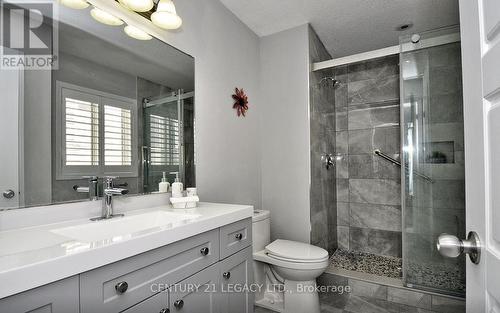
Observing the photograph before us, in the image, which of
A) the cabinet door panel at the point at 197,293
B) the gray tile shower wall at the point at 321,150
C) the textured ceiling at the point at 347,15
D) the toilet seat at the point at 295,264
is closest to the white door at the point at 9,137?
the cabinet door panel at the point at 197,293

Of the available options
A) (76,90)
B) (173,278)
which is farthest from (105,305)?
(76,90)

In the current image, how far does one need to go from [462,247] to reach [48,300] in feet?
3.23

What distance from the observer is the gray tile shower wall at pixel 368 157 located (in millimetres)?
2705

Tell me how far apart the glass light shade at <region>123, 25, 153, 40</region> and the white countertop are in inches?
38.8

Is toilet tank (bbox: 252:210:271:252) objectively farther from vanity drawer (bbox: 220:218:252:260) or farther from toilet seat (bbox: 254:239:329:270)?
vanity drawer (bbox: 220:218:252:260)

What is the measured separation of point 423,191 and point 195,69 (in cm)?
194

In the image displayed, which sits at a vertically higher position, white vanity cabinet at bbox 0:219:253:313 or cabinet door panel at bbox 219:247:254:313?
white vanity cabinet at bbox 0:219:253:313

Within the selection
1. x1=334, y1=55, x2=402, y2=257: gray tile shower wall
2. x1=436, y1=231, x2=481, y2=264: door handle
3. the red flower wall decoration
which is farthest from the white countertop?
x1=334, y1=55, x2=402, y2=257: gray tile shower wall

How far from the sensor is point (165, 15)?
1364 millimetres

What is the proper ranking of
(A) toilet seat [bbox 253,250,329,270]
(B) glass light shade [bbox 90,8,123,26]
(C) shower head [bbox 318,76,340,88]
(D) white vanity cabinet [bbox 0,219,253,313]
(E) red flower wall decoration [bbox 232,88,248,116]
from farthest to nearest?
(C) shower head [bbox 318,76,340,88], (E) red flower wall decoration [bbox 232,88,248,116], (A) toilet seat [bbox 253,250,329,270], (B) glass light shade [bbox 90,8,123,26], (D) white vanity cabinet [bbox 0,219,253,313]

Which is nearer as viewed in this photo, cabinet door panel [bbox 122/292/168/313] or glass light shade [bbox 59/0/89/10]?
cabinet door panel [bbox 122/292/168/313]

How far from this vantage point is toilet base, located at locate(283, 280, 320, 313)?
1761 millimetres
